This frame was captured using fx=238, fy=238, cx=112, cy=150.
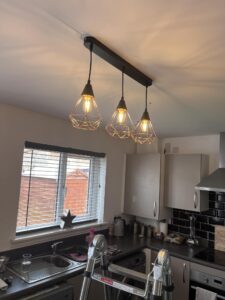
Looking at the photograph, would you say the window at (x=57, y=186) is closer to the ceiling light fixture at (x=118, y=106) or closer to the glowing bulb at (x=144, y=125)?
the ceiling light fixture at (x=118, y=106)

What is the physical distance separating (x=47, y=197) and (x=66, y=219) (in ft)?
1.08

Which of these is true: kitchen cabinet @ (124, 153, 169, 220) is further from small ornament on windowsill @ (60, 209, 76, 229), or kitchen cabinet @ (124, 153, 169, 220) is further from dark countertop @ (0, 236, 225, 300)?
small ornament on windowsill @ (60, 209, 76, 229)

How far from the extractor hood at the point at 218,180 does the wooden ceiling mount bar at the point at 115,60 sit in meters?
1.50

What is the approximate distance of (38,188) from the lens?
2.51 m

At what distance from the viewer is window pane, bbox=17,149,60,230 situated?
93.9 inches

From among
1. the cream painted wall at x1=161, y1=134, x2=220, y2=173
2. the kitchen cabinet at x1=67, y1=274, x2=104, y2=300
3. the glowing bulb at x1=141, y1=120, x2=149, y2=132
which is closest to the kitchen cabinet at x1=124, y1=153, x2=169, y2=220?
the cream painted wall at x1=161, y1=134, x2=220, y2=173

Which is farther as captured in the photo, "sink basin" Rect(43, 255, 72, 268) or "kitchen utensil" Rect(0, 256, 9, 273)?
"sink basin" Rect(43, 255, 72, 268)

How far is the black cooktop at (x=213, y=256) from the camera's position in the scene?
95.3 inches

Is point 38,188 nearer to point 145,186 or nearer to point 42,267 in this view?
point 42,267

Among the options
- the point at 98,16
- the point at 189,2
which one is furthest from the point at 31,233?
the point at 189,2

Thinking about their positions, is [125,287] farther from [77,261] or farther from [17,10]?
[17,10]

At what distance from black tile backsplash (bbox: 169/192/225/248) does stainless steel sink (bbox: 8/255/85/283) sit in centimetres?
159

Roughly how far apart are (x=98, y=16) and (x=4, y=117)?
5.11ft

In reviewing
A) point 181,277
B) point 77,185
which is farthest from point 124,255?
point 77,185
